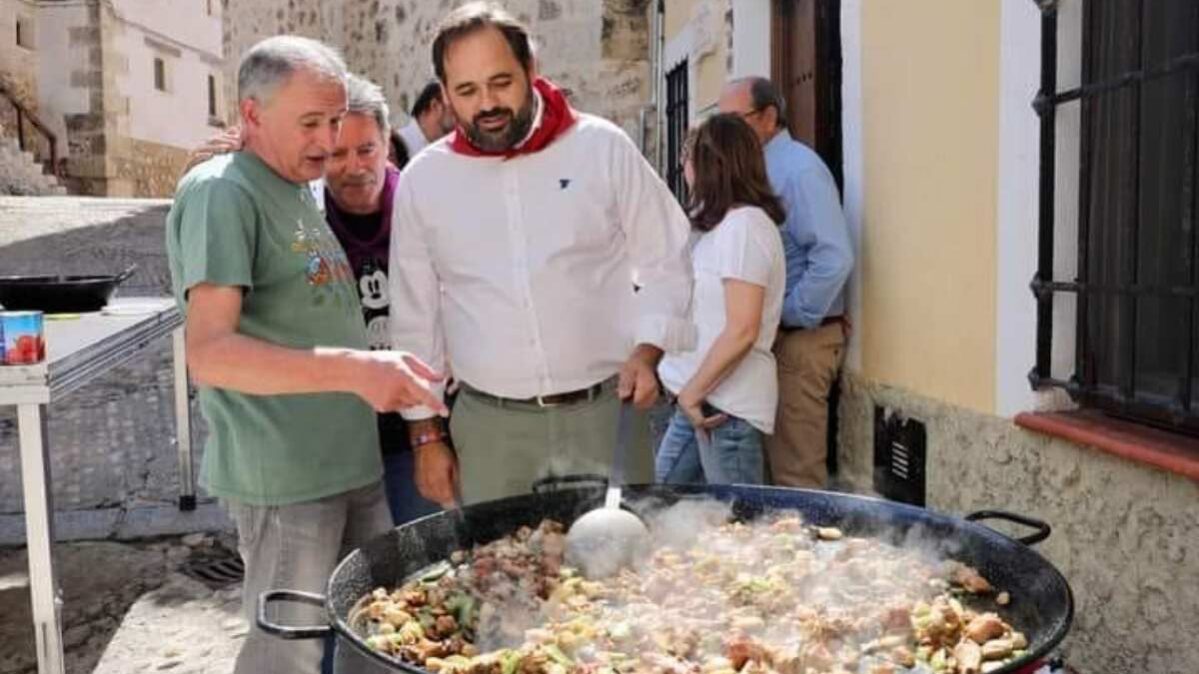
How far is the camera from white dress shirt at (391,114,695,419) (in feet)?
8.29

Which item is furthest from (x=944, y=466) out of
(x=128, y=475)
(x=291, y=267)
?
(x=128, y=475)

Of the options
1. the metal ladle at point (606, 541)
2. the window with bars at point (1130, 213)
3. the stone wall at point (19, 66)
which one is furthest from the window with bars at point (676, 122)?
the stone wall at point (19, 66)

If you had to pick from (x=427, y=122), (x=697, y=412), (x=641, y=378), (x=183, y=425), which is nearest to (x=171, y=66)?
(x=183, y=425)

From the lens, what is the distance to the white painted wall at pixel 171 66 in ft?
78.8

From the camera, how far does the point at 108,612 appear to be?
4.22 meters

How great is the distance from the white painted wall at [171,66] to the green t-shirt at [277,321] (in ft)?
75.1

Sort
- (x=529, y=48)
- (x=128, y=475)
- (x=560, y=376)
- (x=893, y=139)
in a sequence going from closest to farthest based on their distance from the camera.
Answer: (x=529, y=48)
(x=560, y=376)
(x=893, y=139)
(x=128, y=475)

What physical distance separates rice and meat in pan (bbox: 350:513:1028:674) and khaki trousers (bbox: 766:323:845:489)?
213 cm

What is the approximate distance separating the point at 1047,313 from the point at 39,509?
8.87 feet

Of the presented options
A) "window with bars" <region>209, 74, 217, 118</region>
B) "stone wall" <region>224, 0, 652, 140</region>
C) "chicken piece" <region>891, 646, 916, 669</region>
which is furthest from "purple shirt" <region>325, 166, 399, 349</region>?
"window with bars" <region>209, 74, 217, 118</region>

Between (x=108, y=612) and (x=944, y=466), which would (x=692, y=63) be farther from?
(x=108, y=612)

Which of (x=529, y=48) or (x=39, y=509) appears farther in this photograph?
(x=39, y=509)

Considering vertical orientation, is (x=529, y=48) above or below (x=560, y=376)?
above

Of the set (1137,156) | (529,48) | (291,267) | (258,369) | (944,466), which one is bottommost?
(944,466)
